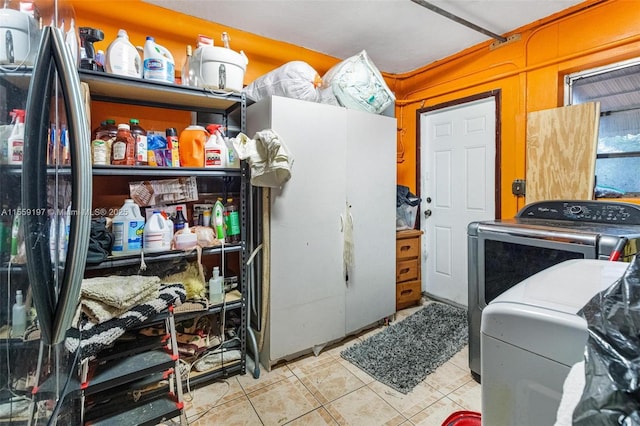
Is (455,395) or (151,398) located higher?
(151,398)

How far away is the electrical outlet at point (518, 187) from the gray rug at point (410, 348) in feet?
3.87

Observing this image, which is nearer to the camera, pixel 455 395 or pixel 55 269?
pixel 55 269

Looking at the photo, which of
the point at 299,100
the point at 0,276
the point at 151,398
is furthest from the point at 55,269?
the point at 299,100

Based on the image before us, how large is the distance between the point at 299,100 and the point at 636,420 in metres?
1.99

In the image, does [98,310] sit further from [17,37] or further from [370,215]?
[370,215]

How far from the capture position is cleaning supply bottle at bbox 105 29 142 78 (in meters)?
1.63

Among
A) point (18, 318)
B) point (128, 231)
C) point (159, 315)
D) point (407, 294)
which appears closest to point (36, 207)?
point (18, 318)

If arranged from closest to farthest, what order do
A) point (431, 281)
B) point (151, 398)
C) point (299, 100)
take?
point (151, 398) < point (299, 100) < point (431, 281)

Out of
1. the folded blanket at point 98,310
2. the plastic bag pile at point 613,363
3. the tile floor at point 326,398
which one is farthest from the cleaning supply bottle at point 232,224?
the plastic bag pile at point 613,363

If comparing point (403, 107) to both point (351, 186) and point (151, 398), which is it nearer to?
point (351, 186)

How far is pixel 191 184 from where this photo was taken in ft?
6.84

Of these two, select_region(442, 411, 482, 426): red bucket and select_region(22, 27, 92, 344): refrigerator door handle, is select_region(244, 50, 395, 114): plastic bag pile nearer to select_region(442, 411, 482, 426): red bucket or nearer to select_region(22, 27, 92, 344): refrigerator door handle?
select_region(22, 27, 92, 344): refrigerator door handle

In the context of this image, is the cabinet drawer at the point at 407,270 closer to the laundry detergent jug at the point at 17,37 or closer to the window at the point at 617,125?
the window at the point at 617,125

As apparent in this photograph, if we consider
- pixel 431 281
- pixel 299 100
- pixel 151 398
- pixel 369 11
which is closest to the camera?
pixel 151 398
